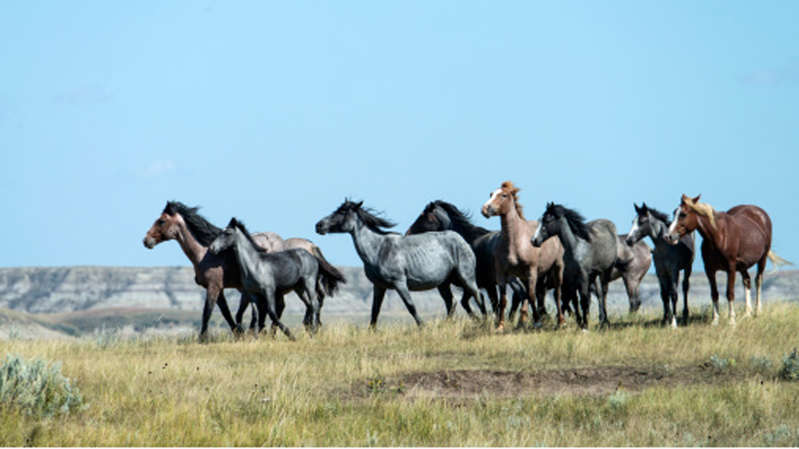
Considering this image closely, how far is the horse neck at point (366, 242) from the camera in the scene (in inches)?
783

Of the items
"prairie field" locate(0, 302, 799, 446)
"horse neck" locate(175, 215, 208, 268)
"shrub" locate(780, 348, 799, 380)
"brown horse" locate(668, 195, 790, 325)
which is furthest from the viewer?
"horse neck" locate(175, 215, 208, 268)

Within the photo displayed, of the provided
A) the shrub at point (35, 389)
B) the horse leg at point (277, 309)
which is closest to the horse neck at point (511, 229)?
the horse leg at point (277, 309)

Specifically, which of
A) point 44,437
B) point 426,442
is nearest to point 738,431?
point 426,442

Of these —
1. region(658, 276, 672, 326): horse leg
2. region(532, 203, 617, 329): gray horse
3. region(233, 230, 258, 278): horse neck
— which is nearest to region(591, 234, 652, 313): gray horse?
region(658, 276, 672, 326): horse leg

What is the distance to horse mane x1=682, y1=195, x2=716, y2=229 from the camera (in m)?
18.2

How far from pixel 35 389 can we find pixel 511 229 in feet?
31.9

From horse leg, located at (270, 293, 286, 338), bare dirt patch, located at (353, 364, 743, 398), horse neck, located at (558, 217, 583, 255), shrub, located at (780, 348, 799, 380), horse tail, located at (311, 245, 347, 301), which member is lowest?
bare dirt patch, located at (353, 364, 743, 398)

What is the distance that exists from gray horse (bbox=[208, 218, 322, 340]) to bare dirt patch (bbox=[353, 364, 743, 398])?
573cm

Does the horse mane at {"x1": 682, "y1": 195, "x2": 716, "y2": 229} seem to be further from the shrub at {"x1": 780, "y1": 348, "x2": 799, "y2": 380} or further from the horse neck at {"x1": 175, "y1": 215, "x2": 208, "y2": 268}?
the horse neck at {"x1": 175, "y1": 215, "x2": 208, "y2": 268}

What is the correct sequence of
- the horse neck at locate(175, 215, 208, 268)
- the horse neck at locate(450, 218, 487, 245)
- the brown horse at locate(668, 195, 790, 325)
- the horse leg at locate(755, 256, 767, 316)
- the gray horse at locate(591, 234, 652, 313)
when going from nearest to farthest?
1. the brown horse at locate(668, 195, 790, 325)
2. the horse leg at locate(755, 256, 767, 316)
3. the horse neck at locate(175, 215, 208, 268)
4. the gray horse at locate(591, 234, 652, 313)
5. the horse neck at locate(450, 218, 487, 245)

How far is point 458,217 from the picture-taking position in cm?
2230

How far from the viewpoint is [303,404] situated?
36.9ft

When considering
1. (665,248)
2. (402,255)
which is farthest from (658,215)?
(402,255)

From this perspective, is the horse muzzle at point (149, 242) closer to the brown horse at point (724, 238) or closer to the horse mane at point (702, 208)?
Answer: the brown horse at point (724, 238)
